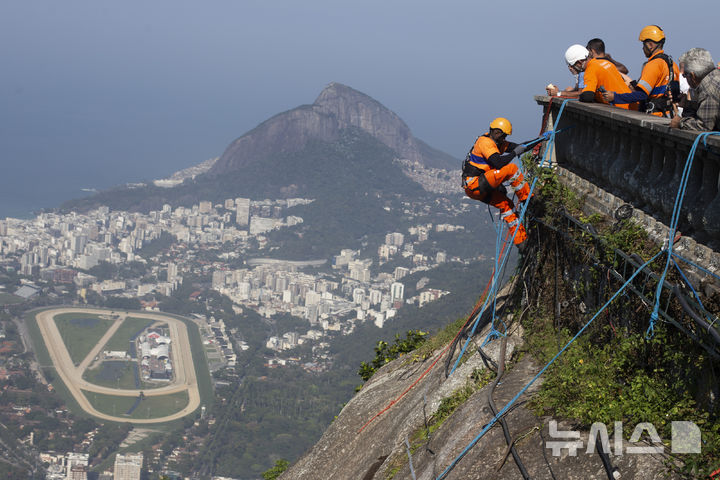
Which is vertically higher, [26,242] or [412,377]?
[412,377]

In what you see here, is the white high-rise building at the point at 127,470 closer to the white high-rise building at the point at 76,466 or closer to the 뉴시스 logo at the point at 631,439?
the white high-rise building at the point at 76,466

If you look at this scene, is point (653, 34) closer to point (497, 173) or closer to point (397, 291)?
point (497, 173)

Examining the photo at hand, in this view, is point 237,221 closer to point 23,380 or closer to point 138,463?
point 23,380

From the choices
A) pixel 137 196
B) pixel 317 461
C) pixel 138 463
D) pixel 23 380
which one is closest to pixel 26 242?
pixel 137 196

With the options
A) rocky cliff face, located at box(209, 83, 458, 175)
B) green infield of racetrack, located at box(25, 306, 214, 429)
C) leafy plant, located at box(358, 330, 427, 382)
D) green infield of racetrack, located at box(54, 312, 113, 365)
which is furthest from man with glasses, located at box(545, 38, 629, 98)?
rocky cliff face, located at box(209, 83, 458, 175)

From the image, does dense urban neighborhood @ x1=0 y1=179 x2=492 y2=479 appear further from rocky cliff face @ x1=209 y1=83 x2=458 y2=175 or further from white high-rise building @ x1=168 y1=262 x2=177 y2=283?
rocky cliff face @ x1=209 y1=83 x2=458 y2=175

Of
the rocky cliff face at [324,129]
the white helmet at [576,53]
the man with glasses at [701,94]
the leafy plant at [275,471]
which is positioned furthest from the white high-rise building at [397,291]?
the man with glasses at [701,94]

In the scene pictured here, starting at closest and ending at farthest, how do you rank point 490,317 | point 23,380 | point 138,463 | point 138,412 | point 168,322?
point 490,317 < point 138,463 < point 138,412 < point 23,380 < point 168,322

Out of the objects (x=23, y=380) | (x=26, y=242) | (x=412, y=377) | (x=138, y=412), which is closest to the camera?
(x=412, y=377)
